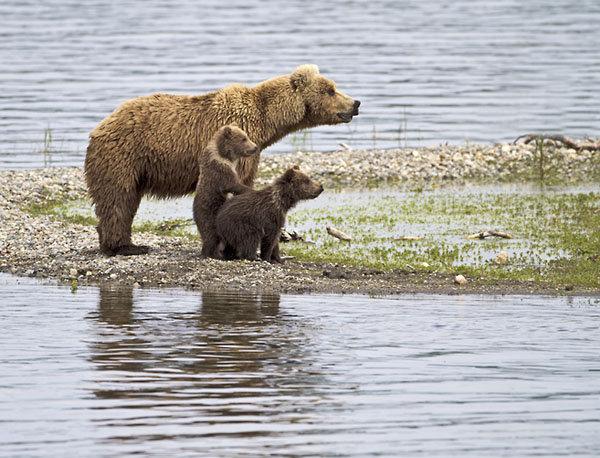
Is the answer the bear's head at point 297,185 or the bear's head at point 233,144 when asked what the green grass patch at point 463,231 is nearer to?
the bear's head at point 297,185

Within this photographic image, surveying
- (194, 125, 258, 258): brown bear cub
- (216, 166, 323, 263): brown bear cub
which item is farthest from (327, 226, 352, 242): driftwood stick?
(194, 125, 258, 258): brown bear cub

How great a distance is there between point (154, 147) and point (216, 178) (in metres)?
0.98

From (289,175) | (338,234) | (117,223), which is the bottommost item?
(338,234)

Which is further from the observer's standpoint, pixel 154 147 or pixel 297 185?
pixel 154 147

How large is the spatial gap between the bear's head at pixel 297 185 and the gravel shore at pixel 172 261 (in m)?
0.84

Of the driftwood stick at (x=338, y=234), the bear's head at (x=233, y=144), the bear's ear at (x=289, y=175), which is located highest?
the bear's head at (x=233, y=144)

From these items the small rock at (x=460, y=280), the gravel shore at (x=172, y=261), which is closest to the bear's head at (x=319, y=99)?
the gravel shore at (x=172, y=261)

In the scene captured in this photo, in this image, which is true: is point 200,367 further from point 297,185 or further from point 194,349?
point 297,185

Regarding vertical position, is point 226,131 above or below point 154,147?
above

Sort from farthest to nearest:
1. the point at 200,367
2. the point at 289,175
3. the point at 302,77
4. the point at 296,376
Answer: the point at 302,77, the point at 289,175, the point at 200,367, the point at 296,376

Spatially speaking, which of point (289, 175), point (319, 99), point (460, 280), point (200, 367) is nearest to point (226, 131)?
point (289, 175)

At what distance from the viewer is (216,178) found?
41.6ft

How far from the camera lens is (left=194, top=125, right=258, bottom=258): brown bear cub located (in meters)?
12.7

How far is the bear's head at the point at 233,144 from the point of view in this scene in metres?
12.7
